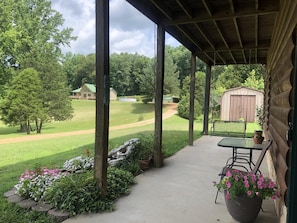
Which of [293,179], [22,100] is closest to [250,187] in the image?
[293,179]

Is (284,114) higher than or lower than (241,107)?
higher

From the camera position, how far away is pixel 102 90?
2.57 meters

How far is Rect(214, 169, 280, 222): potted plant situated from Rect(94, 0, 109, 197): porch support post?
49.8 inches

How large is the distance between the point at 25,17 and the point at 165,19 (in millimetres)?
15676

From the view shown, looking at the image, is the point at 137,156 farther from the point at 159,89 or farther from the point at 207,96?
the point at 207,96

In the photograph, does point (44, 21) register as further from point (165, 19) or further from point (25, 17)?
point (165, 19)

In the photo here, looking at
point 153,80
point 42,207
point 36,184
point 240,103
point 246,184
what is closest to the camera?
point 246,184

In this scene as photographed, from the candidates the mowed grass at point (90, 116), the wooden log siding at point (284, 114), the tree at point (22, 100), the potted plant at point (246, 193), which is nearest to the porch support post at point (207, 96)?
the wooden log siding at point (284, 114)

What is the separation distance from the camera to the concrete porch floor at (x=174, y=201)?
231 centimetres

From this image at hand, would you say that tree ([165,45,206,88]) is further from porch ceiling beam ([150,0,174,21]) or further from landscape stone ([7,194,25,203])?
landscape stone ([7,194,25,203])

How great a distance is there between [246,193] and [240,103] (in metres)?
10.6

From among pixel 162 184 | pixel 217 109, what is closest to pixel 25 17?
pixel 217 109

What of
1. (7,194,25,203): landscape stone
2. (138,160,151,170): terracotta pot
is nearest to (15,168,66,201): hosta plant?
(7,194,25,203): landscape stone

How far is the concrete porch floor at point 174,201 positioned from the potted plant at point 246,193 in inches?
7.0
